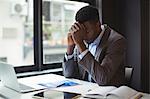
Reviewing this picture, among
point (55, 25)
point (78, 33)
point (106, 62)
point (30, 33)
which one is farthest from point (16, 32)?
point (106, 62)

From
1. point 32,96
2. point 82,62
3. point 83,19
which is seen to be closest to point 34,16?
point 83,19

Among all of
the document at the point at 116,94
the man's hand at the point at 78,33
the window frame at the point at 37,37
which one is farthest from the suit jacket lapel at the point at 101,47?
the window frame at the point at 37,37

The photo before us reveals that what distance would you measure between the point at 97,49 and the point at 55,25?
1100 millimetres

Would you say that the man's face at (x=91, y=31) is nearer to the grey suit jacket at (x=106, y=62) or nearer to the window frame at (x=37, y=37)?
the grey suit jacket at (x=106, y=62)

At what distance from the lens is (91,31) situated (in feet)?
5.71

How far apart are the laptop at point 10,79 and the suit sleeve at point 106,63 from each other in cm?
41

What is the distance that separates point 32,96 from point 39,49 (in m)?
1.27

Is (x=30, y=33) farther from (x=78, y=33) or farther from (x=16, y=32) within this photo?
(x=78, y=33)

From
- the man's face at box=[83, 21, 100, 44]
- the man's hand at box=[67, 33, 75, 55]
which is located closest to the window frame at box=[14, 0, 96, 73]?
the man's hand at box=[67, 33, 75, 55]

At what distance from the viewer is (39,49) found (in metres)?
2.52

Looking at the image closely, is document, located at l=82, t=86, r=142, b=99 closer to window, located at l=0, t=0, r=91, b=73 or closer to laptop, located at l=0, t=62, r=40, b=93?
laptop, located at l=0, t=62, r=40, b=93

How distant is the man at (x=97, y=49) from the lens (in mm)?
1554

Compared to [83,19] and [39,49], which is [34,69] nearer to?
[39,49]

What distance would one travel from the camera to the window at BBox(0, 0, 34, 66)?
2354 millimetres
